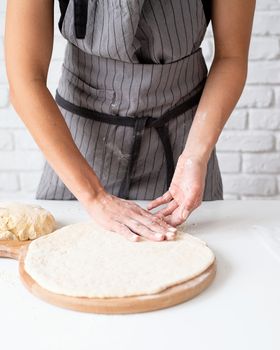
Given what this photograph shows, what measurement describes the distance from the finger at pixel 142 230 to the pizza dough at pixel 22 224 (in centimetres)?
14

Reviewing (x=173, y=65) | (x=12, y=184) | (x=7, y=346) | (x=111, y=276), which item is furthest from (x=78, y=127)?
(x=12, y=184)

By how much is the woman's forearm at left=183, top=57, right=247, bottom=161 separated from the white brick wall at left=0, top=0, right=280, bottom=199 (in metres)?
0.61

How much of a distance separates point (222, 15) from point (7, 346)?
77 cm

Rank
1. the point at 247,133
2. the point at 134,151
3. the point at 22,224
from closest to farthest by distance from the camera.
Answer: the point at 22,224 → the point at 134,151 → the point at 247,133

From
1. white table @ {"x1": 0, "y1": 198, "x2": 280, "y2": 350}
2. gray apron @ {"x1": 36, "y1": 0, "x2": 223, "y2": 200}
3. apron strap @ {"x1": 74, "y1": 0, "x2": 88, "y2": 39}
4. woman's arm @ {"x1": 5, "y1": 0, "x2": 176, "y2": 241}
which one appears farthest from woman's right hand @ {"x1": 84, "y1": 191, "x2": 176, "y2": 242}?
apron strap @ {"x1": 74, "y1": 0, "x2": 88, "y2": 39}

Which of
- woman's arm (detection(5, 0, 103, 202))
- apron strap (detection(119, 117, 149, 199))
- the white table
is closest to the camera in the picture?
the white table

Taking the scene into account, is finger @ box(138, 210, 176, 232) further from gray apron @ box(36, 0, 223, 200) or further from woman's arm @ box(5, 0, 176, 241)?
gray apron @ box(36, 0, 223, 200)

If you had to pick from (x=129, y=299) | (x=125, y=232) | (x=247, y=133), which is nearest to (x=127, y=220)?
(x=125, y=232)

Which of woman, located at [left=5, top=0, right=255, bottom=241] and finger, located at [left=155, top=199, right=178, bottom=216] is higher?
woman, located at [left=5, top=0, right=255, bottom=241]

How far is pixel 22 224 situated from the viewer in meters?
0.90

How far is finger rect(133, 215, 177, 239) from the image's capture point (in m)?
0.88

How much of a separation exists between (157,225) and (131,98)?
12.3 inches

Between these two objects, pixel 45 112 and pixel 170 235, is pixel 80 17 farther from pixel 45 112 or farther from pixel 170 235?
pixel 170 235

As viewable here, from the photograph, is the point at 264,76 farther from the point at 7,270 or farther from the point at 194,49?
the point at 7,270
